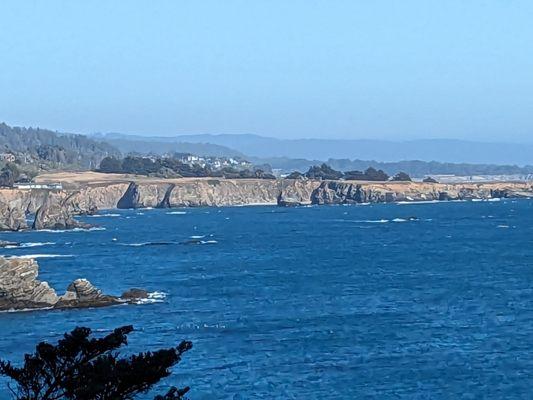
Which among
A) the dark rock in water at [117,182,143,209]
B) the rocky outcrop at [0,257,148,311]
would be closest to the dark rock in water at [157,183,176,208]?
the dark rock in water at [117,182,143,209]

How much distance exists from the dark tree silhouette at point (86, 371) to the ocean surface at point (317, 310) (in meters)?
14.0

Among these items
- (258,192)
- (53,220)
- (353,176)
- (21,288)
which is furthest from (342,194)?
(21,288)

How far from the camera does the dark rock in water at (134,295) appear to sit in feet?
163

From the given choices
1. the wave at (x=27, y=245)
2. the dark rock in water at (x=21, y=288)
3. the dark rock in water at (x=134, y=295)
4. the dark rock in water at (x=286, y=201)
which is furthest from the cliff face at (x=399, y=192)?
the dark rock in water at (x=21, y=288)

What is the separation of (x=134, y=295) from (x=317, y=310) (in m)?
9.12

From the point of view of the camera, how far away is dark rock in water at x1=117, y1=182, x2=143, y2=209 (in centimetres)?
16688

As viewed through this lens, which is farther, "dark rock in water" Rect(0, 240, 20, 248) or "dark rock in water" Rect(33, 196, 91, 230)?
"dark rock in water" Rect(33, 196, 91, 230)

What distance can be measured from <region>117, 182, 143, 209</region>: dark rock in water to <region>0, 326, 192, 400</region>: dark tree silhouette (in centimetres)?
15150

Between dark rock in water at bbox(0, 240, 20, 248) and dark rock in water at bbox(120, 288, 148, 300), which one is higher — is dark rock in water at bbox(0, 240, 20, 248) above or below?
below

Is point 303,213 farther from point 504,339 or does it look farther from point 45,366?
point 45,366

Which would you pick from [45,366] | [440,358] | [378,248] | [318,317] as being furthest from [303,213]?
[45,366]

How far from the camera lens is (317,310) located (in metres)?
46.2

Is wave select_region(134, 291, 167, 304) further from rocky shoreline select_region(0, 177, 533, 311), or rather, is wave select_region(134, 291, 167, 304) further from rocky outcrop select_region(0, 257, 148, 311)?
rocky shoreline select_region(0, 177, 533, 311)

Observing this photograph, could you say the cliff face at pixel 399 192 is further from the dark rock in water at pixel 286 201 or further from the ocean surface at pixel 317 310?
the ocean surface at pixel 317 310
